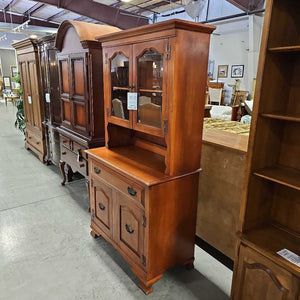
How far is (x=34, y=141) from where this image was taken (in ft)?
15.5

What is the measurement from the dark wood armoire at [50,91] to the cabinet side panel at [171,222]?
247 cm

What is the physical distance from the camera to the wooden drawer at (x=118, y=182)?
5.70ft

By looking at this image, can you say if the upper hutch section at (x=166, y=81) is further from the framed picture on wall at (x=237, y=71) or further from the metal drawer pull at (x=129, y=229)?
the framed picture on wall at (x=237, y=71)

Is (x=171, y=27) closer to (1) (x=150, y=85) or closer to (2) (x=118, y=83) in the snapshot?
(1) (x=150, y=85)

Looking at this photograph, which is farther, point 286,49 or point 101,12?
point 101,12

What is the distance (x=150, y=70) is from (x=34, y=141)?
12.0 feet

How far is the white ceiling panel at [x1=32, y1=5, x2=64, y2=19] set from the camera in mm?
7507

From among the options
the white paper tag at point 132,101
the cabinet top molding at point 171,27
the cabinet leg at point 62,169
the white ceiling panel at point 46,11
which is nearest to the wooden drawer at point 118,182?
the white paper tag at point 132,101

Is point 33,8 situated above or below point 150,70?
above

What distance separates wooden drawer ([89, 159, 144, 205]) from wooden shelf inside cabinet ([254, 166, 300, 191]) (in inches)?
29.2

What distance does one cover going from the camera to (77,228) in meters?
2.64

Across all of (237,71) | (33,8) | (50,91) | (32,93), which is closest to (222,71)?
(237,71)

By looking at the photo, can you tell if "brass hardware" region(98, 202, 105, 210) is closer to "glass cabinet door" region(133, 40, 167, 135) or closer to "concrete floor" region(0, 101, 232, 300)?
"concrete floor" region(0, 101, 232, 300)

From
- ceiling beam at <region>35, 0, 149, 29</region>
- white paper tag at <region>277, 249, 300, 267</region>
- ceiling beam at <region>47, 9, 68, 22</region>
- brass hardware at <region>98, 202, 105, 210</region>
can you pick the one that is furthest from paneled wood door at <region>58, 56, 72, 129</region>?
ceiling beam at <region>47, 9, 68, 22</region>
